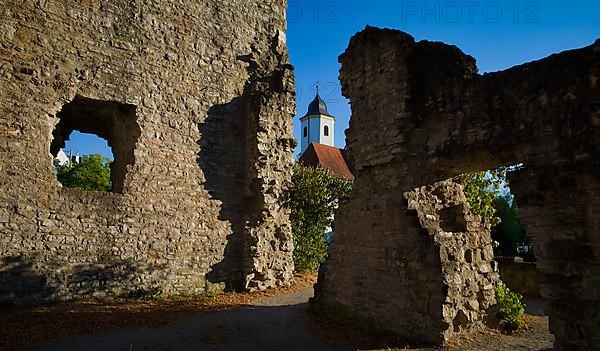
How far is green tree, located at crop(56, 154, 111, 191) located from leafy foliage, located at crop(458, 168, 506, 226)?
22867mm

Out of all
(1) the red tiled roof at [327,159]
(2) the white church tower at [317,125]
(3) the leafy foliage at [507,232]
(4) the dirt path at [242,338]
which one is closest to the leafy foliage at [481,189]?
(4) the dirt path at [242,338]

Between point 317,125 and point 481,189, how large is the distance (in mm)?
47067

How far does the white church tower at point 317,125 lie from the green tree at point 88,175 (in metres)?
33.1

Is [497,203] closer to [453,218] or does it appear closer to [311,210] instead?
[311,210]

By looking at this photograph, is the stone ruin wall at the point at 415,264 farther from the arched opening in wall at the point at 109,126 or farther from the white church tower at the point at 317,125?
the white church tower at the point at 317,125

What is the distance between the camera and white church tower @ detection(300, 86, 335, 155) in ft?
A: 191

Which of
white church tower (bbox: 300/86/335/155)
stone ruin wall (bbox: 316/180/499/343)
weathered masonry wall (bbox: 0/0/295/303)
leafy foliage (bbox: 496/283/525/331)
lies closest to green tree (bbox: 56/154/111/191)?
weathered masonry wall (bbox: 0/0/295/303)

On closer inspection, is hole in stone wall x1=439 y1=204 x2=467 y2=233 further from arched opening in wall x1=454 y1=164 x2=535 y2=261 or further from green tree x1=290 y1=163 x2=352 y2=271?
green tree x1=290 y1=163 x2=352 y2=271

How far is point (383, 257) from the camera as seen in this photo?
21.2ft

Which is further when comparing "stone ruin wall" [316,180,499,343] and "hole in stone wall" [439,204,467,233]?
"hole in stone wall" [439,204,467,233]

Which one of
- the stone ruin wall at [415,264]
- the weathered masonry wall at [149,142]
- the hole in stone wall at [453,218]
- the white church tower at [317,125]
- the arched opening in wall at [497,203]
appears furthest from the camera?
the white church tower at [317,125]

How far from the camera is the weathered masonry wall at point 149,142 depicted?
329 inches

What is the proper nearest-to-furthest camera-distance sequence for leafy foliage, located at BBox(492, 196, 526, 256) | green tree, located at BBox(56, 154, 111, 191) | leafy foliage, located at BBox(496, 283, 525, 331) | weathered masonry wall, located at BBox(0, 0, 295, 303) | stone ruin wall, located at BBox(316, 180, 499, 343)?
stone ruin wall, located at BBox(316, 180, 499, 343) → leafy foliage, located at BBox(496, 283, 525, 331) → weathered masonry wall, located at BBox(0, 0, 295, 303) → leafy foliage, located at BBox(492, 196, 526, 256) → green tree, located at BBox(56, 154, 111, 191)

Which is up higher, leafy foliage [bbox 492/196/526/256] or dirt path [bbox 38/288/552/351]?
leafy foliage [bbox 492/196/526/256]
